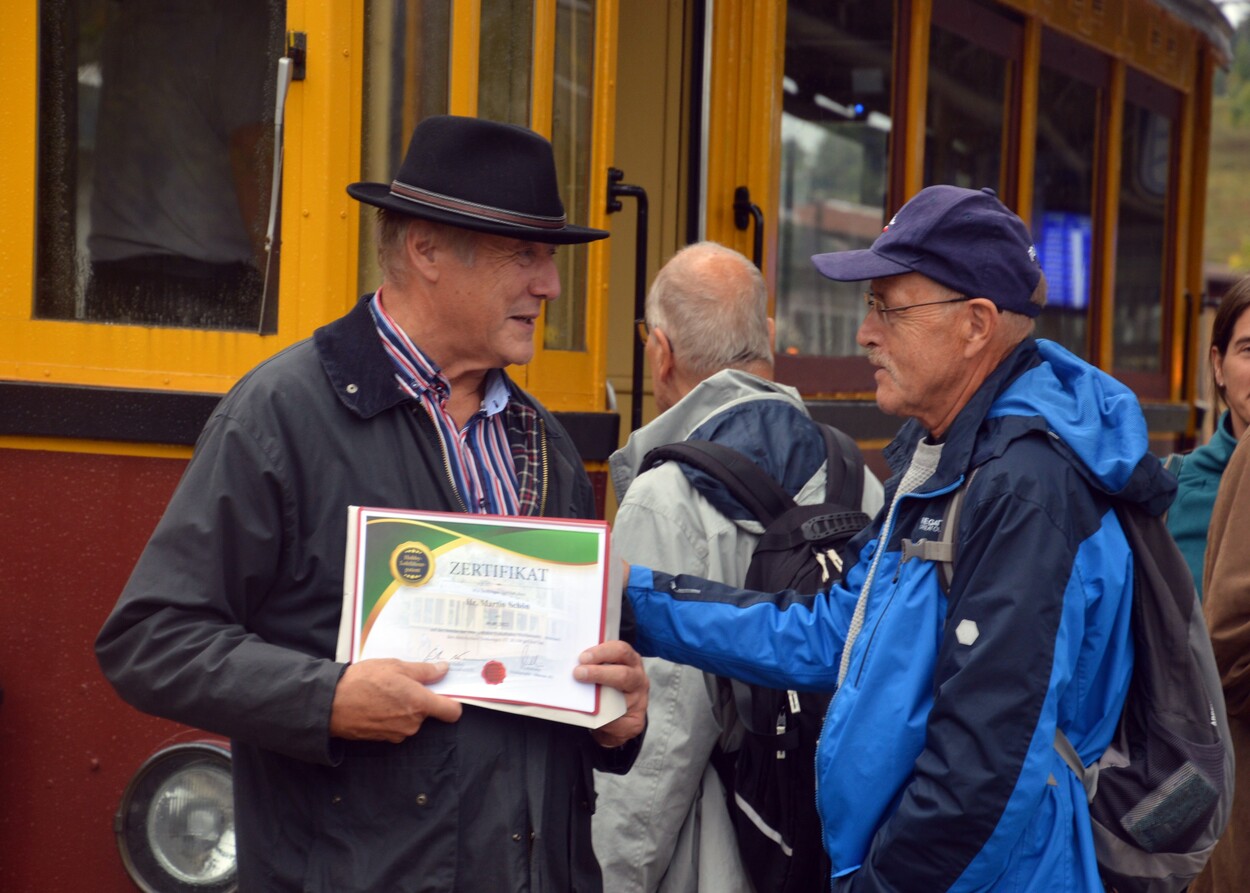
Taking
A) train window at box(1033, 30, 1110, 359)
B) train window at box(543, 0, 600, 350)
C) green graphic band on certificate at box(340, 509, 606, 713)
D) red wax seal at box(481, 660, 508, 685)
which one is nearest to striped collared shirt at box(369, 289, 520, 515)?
green graphic band on certificate at box(340, 509, 606, 713)

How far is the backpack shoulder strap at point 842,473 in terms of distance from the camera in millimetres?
2679

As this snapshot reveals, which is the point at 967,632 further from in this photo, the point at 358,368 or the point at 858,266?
the point at 358,368

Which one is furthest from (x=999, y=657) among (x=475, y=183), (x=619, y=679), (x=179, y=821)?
(x=179, y=821)

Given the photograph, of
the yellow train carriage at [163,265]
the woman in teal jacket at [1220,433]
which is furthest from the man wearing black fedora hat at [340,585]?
the woman in teal jacket at [1220,433]

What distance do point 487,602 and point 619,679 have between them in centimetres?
20

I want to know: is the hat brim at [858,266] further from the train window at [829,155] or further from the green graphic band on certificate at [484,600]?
the train window at [829,155]

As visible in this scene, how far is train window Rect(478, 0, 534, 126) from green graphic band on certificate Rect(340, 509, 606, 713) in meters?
1.29

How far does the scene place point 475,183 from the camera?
200cm

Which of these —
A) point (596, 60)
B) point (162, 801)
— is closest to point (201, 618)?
point (162, 801)

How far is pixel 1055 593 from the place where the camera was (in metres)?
1.77

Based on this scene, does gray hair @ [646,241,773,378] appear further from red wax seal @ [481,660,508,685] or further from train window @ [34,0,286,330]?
Answer: red wax seal @ [481,660,508,685]

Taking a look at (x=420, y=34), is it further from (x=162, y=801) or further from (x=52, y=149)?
(x=162, y=801)

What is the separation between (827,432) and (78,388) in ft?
4.47

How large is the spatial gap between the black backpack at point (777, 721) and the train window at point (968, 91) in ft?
8.38
